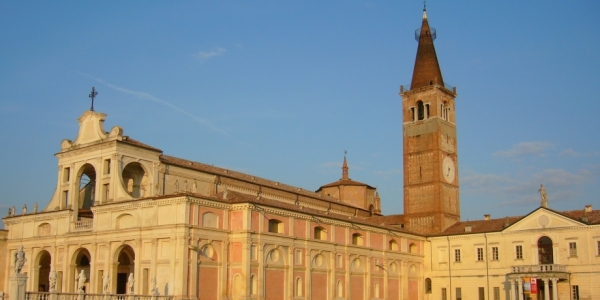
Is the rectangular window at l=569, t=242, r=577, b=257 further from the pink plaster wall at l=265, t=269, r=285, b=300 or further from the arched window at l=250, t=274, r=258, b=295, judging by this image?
the arched window at l=250, t=274, r=258, b=295

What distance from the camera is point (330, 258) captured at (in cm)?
4716

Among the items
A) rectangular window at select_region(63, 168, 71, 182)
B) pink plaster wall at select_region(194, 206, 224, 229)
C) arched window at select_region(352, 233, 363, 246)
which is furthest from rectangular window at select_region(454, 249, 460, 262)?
rectangular window at select_region(63, 168, 71, 182)

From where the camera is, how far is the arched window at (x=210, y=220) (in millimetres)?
38875

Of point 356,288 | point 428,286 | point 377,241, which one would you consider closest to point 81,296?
point 356,288

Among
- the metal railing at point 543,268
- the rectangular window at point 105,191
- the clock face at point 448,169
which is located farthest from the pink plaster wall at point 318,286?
the clock face at point 448,169

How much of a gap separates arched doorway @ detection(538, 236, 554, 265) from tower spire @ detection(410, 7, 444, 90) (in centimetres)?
1775

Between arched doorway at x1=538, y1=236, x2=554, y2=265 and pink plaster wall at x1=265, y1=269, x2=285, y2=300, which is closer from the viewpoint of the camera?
pink plaster wall at x1=265, y1=269, x2=285, y2=300

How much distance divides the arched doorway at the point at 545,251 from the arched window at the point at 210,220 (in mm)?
26769

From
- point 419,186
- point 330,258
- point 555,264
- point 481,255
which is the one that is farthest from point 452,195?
point 330,258

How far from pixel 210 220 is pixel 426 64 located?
104ft

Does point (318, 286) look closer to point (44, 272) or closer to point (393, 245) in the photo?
point (393, 245)

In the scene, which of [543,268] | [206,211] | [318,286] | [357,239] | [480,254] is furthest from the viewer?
[480,254]

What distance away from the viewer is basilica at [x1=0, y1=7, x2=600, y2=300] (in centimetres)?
3884

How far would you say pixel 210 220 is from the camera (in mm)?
39375
